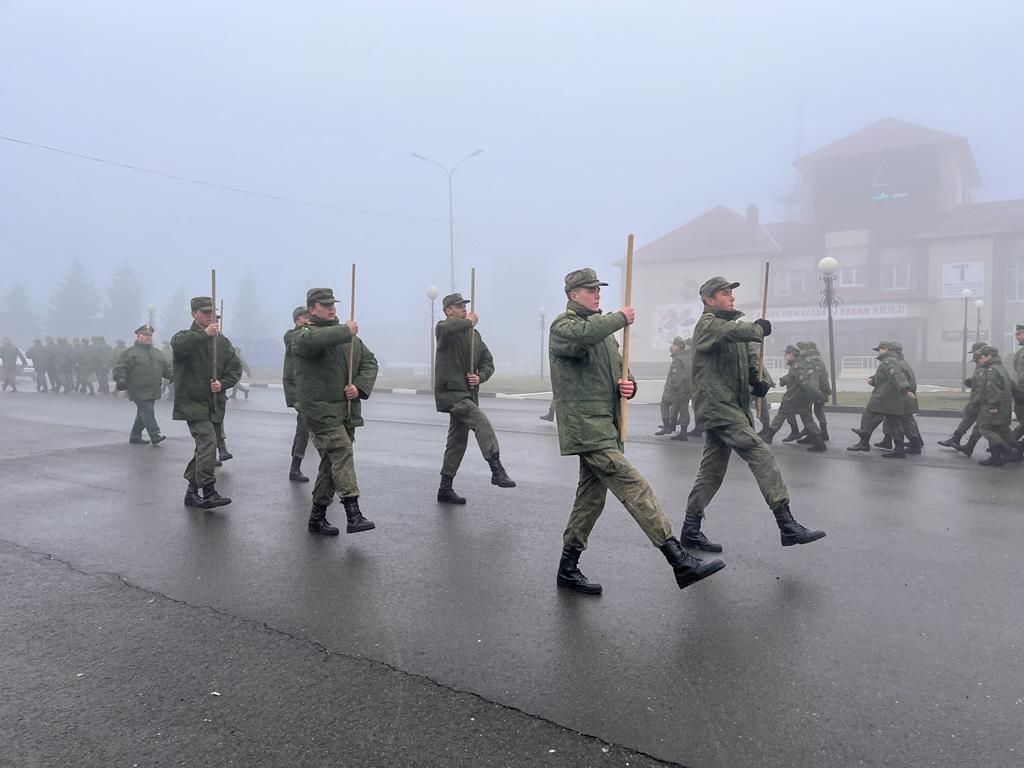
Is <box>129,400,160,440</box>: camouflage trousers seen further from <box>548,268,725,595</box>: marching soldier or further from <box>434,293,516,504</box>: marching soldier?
<box>548,268,725,595</box>: marching soldier

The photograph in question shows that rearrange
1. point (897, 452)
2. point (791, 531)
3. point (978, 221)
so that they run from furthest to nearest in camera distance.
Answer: point (978, 221) → point (897, 452) → point (791, 531)

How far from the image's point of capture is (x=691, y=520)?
213 inches

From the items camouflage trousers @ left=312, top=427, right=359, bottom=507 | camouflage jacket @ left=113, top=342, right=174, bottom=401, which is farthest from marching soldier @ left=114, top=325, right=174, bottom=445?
camouflage trousers @ left=312, top=427, right=359, bottom=507

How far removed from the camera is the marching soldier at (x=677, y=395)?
12.3m

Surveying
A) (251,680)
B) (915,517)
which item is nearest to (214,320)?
(251,680)

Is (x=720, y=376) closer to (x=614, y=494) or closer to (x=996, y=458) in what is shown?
(x=614, y=494)

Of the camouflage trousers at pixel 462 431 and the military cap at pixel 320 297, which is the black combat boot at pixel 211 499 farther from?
the military cap at pixel 320 297

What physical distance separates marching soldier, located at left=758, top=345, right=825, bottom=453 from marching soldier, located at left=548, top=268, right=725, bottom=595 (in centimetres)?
722

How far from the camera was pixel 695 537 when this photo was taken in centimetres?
534

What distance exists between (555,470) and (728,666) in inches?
218

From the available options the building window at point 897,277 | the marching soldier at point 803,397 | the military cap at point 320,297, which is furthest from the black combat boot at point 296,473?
the building window at point 897,277

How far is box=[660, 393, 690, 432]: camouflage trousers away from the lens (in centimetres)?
1228

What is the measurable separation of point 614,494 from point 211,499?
3.98 metres

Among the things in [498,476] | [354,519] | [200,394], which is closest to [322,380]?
[354,519]
